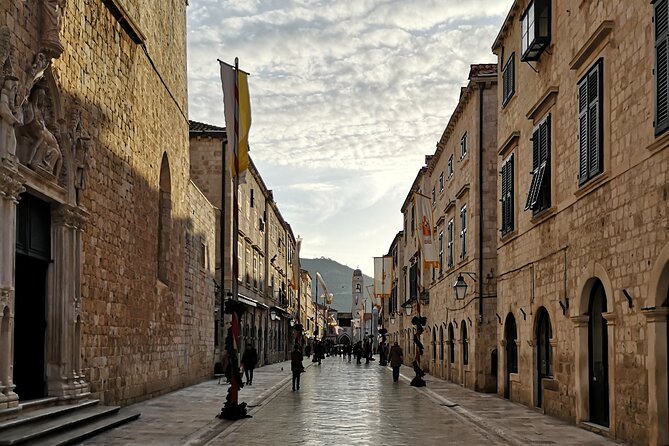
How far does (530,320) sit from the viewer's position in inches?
797

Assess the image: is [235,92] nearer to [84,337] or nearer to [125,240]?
[125,240]

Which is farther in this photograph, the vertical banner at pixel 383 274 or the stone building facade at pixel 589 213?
the vertical banner at pixel 383 274

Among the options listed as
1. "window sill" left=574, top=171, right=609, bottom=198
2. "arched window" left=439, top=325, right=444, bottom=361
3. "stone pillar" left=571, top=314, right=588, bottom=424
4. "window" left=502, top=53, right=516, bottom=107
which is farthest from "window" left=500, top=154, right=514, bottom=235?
"arched window" left=439, top=325, right=444, bottom=361

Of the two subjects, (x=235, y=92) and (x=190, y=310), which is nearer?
(x=235, y=92)

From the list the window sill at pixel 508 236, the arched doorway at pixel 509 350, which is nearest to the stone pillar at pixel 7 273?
the window sill at pixel 508 236

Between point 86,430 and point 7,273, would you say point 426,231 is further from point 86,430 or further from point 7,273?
point 7,273

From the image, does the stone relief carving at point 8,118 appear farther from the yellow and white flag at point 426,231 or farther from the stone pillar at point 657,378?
the yellow and white flag at point 426,231

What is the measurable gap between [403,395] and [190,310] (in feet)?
25.6

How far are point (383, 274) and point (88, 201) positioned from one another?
51323 millimetres

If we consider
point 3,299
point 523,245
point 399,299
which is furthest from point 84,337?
point 399,299

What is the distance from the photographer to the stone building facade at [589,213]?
1214 centimetres

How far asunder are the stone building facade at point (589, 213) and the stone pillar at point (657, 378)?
1 cm

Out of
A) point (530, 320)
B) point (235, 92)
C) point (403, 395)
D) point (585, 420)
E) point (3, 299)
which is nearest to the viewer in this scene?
point (3, 299)

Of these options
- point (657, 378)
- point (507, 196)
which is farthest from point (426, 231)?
point (657, 378)
